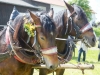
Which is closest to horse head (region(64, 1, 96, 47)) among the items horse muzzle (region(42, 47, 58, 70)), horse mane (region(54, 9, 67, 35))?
horse mane (region(54, 9, 67, 35))

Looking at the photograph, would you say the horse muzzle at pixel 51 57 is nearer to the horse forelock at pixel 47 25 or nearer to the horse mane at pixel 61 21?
the horse forelock at pixel 47 25

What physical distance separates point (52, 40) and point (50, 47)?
0.11 meters

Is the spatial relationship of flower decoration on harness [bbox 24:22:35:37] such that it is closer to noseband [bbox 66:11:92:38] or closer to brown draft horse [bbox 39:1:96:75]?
brown draft horse [bbox 39:1:96:75]

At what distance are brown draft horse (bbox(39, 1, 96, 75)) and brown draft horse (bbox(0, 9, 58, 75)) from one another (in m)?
1.07

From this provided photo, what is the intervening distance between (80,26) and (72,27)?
0.20 metres

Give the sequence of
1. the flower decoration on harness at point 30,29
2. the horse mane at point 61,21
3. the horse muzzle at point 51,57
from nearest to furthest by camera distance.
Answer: the horse muzzle at point 51,57 → the flower decoration on harness at point 30,29 → the horse mane at point 61,21

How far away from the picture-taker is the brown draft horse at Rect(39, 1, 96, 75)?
4.52m

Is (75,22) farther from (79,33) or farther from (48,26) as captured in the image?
(48,26)

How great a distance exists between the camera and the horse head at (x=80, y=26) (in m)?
4.57

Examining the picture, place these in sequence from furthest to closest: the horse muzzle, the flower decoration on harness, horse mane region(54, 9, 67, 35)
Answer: horse mane region(54, 9, 67, 35)
the flower decoration on harness
the horse muzzle

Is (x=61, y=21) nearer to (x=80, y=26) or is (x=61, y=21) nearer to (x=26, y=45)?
(x=80, y=26)

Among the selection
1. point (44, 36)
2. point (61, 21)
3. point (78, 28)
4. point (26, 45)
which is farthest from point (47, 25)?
point (78, 28)

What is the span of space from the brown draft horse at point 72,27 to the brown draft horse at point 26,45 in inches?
42.2

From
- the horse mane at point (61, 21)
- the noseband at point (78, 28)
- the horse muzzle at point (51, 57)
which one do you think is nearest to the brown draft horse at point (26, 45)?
the horse muzzle at point (51, 57)
